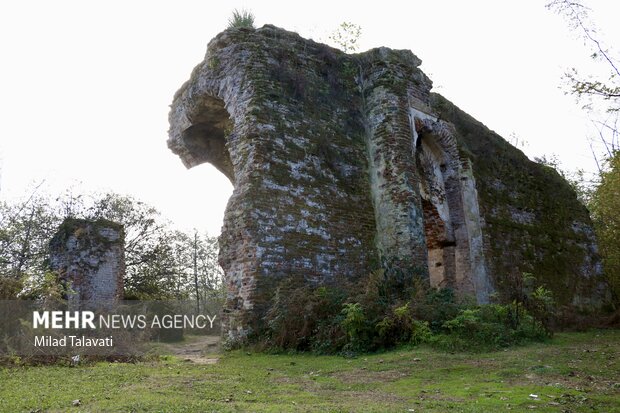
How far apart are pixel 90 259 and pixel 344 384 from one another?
36.4ft

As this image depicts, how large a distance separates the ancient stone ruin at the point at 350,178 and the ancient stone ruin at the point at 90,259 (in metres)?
4.11

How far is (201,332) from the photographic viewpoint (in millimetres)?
20219

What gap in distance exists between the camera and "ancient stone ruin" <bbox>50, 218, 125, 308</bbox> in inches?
528

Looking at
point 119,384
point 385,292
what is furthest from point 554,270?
point 119,384

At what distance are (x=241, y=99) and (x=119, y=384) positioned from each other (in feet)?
19.7

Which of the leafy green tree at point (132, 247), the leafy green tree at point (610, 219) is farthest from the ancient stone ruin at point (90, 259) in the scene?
the leafy green tree at point (610, 219)

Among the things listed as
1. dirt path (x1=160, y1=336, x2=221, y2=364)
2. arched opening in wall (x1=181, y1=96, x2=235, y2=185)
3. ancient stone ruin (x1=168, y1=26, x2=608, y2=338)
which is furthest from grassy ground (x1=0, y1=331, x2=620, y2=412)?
arched opening in wall (x1=181, y1=96, x2=235, y2=185)

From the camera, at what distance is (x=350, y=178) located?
32.7ft

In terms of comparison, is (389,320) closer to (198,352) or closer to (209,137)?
(198,352)

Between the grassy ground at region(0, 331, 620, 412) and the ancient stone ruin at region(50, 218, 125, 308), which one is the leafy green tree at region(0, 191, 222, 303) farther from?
the grassy ground at region(0, 331, 620, 412)

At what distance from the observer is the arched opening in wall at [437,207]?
463 inches

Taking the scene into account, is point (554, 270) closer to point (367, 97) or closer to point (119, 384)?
point (367, 97)

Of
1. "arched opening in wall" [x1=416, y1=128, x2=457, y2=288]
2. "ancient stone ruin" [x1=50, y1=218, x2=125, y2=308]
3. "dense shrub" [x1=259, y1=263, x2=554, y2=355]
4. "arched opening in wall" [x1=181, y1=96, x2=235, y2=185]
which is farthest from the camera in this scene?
"ancient stone ruin" [x1=50, y1=218, x2=125, y2=308]

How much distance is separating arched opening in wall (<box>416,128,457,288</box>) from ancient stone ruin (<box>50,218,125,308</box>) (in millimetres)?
8896
